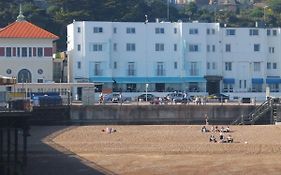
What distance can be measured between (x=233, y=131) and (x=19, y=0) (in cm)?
6337

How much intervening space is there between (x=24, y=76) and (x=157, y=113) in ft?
55.0

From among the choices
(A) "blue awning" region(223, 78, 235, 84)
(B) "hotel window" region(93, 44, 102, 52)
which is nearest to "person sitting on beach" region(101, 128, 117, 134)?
(B) "hotel window" region(93, 44, 102, 52)

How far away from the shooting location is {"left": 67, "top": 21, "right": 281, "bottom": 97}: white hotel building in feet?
254

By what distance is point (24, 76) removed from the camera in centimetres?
7369

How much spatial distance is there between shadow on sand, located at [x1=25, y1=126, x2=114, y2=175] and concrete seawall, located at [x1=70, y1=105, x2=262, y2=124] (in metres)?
10.6

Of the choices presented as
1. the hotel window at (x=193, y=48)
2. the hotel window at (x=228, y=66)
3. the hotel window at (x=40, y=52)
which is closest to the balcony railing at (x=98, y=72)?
the hotel window at (x=40, y=52)

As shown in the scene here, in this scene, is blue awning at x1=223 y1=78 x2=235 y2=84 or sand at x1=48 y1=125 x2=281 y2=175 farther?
blue awning at x1=223 y1=78 x2=235 y2=84

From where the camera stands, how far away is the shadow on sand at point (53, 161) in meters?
39.6

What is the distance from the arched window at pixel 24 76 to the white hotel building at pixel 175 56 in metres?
4.98

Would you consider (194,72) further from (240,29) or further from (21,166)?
(21,166)

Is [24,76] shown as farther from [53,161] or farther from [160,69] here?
[53,161]

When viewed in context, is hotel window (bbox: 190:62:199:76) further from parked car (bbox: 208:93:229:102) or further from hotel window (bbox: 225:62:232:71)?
parked car (bbox: 208:93:229:102)

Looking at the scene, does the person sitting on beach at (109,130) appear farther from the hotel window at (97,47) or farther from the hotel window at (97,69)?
the hotel window at (97,47)

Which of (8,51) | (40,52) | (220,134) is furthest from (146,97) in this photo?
(220,134)
